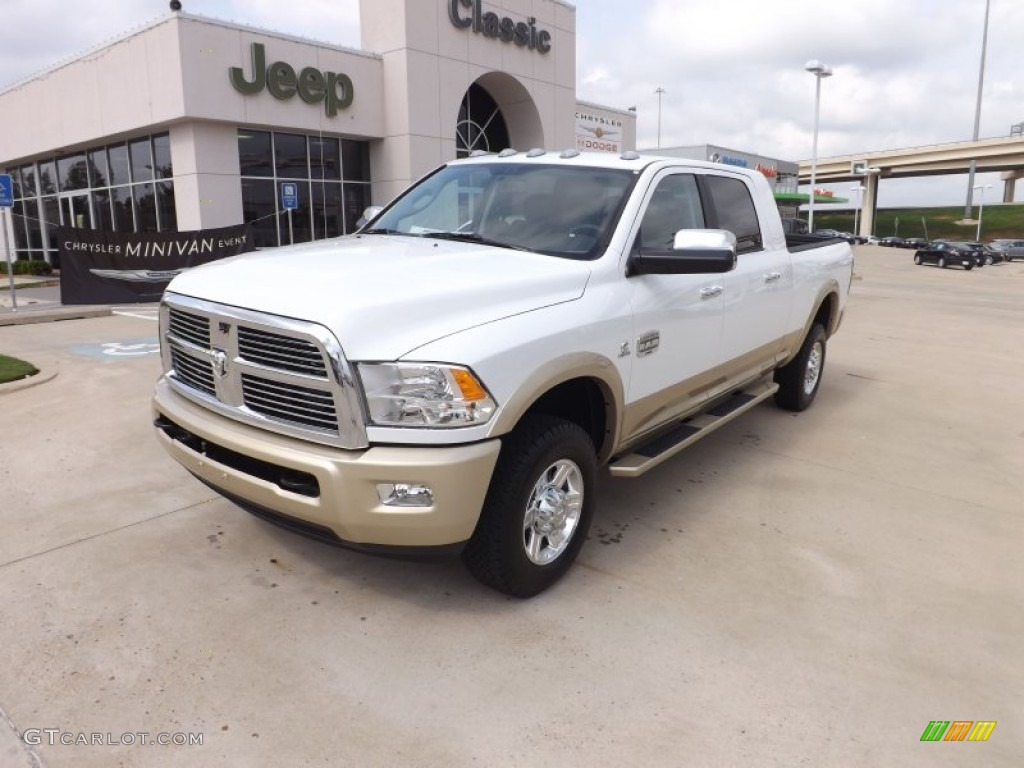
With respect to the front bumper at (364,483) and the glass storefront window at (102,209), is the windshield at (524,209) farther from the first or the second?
the glass storefront window at (102,209)

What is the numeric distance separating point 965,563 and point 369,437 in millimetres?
3162

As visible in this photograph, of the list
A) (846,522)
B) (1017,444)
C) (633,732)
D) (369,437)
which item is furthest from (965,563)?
(369,437)

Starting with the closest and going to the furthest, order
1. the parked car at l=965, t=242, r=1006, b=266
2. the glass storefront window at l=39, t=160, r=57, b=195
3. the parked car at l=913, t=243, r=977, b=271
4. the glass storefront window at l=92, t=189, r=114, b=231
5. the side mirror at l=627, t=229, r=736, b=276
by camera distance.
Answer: the side mirror at l=627, t=229, r=736, b=276
the glass storefront window at l=92, t=189, r=114, b=231
the glass storefront window at l=39, t=160, r=57, b=195
the parked car at l=913, t=243, r=977, b=271
the parked car at l=965, t=242, r=1006, b=266

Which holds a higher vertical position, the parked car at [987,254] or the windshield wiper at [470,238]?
the windshield wiper at [470,238]

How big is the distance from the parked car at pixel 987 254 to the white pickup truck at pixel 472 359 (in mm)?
42996

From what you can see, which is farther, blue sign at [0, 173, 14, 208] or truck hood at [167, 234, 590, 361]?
blue sign at [0, 173, 14, 208]

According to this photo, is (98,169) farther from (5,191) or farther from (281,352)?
(281,352)

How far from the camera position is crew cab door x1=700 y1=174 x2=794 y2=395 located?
4.70 metres

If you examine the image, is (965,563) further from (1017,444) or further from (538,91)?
(538,91)

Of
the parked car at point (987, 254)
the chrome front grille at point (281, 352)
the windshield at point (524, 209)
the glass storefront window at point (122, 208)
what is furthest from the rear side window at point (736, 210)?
the parked car at point (987, 254)

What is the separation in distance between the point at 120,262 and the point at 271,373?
13.7 meters

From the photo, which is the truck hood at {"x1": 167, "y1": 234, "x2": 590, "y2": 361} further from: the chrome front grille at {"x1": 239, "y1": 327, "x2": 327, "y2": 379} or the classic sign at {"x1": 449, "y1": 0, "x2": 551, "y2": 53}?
the classic sign at {"x1": 449, "y1": 0, "x2": 551, "y2": 53}

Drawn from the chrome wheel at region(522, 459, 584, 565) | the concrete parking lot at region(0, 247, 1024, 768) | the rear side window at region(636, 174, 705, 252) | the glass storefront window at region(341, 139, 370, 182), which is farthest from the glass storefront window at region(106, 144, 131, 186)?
the chrome wheel at region(522, 459, 584, 565)

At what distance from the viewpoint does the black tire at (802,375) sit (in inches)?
256
